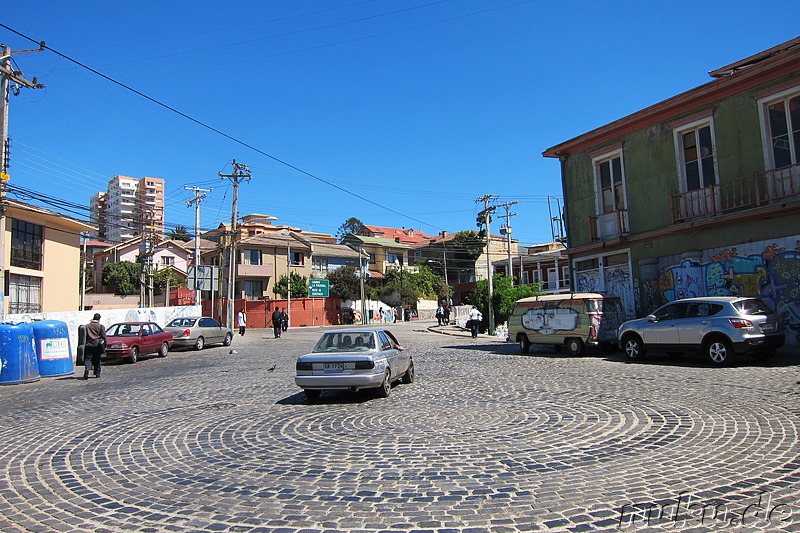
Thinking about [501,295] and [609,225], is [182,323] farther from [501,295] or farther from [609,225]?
[609,225]

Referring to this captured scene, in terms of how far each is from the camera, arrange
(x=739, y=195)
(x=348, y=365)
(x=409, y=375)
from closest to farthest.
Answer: (x=348, y=365)
(x=409, y=375)
(x=739, y=195)

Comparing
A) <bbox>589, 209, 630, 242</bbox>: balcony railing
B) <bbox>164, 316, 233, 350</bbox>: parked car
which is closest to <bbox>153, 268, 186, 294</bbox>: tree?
<bbox>164, 316, 233, 350</bbox>: parked car

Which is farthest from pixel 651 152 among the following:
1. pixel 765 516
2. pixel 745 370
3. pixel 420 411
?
pixel 765 516

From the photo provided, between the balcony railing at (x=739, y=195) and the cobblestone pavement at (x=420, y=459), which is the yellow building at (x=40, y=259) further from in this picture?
the balcony railing at (x=739, y=195)

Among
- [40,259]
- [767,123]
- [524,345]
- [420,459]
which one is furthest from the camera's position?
[40,259]

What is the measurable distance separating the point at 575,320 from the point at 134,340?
16.0 metres

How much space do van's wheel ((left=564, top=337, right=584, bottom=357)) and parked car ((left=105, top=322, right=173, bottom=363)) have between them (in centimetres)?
1569

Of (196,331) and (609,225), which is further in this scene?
(196,331)

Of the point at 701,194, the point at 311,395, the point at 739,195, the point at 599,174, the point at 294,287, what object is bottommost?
the point at 311,395

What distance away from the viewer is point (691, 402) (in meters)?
9.02

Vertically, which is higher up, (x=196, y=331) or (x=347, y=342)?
(x=196, y=331)

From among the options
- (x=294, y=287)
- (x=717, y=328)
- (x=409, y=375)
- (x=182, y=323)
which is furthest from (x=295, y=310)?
(x=717, y=328)

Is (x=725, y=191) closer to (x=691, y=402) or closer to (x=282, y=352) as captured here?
(x=691, y=402)

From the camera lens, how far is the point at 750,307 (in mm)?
13523
